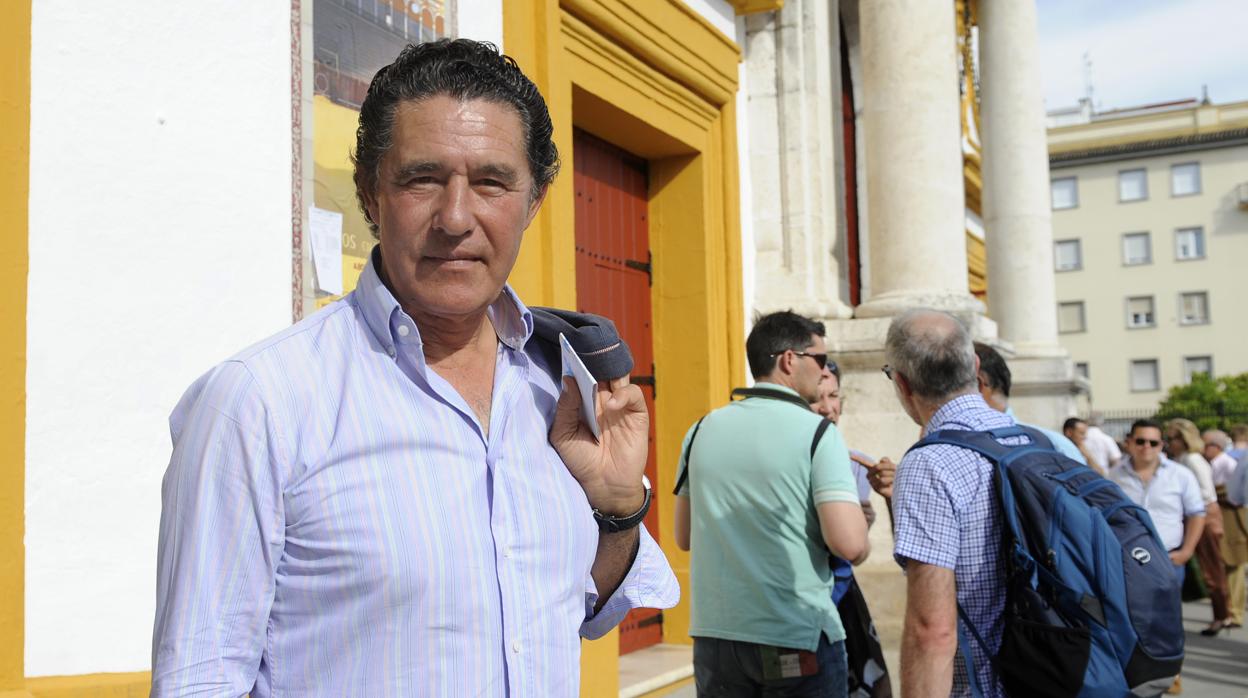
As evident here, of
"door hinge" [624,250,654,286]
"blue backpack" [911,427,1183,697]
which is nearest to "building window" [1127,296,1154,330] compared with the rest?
"door hinge" [624,250,654,286]

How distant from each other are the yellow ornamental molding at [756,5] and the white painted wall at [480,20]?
3018mm

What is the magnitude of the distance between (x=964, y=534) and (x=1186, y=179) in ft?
185

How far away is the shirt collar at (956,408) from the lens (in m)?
3.08

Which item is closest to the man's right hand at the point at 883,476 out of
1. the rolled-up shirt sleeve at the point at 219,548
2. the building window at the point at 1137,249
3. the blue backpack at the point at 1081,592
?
the blue backpack at the point at 1081,592

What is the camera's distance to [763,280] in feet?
25.9

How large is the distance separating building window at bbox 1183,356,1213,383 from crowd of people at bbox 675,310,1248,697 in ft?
175

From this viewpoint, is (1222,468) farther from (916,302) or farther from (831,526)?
(831,526)

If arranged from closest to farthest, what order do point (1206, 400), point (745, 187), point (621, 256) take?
point (621, 256)
point (745, 187)
point (1206, 400)

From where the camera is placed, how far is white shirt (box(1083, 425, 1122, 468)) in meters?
10.8

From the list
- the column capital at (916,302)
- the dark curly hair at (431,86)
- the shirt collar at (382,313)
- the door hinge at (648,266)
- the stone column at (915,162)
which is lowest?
the shirt collar at (382,313)

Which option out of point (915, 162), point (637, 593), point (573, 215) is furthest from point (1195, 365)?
point (637, 593)

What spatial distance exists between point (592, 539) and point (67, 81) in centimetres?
221

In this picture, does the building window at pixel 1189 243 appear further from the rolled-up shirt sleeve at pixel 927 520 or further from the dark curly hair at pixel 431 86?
the dark curly hair at pixel 431 86

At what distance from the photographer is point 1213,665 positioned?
29.1 feet
